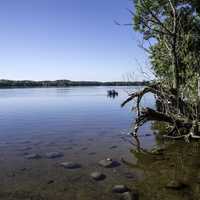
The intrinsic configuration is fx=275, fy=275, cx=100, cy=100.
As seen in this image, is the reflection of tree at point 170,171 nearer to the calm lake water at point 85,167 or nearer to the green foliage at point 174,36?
the calm lake water at point 85,167

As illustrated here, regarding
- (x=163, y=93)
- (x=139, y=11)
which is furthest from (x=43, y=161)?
(x=139, y=11)

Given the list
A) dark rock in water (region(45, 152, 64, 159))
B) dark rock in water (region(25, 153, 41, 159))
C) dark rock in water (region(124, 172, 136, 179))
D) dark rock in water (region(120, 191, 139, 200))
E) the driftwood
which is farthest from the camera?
the driftwood

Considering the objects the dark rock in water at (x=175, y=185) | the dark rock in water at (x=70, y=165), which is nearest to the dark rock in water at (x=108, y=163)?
the dark rock in water at (x=70, y=165)

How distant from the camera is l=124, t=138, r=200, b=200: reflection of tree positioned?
869cm

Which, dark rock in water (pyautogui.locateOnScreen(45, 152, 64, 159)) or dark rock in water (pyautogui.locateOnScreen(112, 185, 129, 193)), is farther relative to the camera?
dark rock in water (pyautogui.locateOnScreen(45, 152, 64, 159))

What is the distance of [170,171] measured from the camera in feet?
36.1

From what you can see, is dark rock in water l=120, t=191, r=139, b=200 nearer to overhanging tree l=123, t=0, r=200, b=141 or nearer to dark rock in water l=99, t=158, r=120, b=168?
dark rock in water l=99, t=158, r=120, b=168

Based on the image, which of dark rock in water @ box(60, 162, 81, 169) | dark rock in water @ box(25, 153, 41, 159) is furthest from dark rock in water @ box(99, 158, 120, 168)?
dark rock in water @ box(25, 153, 41, 159)

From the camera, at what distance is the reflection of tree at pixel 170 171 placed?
8688mm

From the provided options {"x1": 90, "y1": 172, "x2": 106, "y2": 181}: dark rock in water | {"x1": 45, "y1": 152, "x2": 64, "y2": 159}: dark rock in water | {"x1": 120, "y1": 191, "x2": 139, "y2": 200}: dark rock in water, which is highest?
{"x1": 120, "y1": 191, "x2": 139, "y2": 200}: dark rock in water

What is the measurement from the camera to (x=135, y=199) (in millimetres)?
8266

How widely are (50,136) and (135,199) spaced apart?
1172 centimetres

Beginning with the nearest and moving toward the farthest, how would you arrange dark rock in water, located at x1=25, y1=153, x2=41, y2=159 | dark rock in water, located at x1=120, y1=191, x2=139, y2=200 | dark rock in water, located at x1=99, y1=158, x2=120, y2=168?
dark rock in water, located at x1=120, y1=191, x2=139, y2=200 < dark rock in water, located at x1=99, y1=158, x2=120, y2=168 < dark rock in water, located at x1=25, y1=153, x2=41, y2=159

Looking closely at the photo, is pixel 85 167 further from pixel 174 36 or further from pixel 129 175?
pixel 174 36
